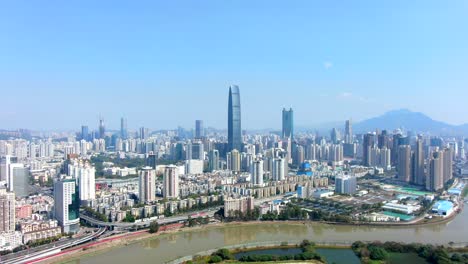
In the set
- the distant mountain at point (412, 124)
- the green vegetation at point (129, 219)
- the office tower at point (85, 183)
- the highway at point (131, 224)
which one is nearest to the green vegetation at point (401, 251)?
the highway at point (131, 224)

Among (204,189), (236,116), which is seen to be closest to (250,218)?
(204,189)

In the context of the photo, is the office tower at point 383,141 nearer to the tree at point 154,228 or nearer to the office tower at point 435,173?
the office tower at point 435,173

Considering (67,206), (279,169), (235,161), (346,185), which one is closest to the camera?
(67,206)

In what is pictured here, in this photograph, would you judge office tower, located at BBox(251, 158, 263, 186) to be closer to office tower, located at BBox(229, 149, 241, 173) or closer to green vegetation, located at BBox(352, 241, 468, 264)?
office tower, located at BBox(229, 149, 241, 173)

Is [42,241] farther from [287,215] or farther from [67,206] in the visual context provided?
[287,215]

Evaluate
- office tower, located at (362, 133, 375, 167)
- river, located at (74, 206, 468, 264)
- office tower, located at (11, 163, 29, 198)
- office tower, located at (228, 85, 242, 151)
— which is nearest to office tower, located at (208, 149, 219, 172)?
office tower, located at (228, 85, 242, 151)

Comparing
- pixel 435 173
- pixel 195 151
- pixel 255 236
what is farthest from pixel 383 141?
pixel 255 236
